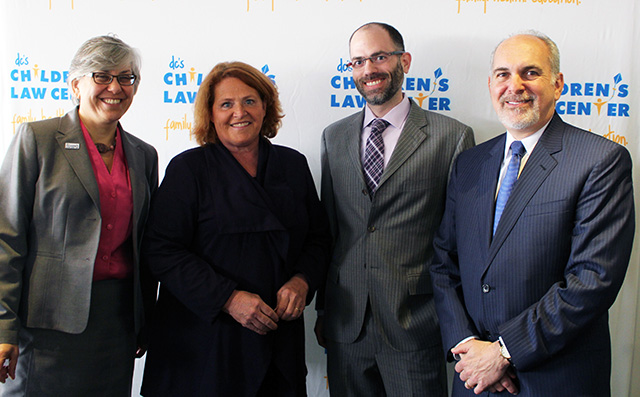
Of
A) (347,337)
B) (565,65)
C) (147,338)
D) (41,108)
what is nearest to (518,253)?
(347,337)

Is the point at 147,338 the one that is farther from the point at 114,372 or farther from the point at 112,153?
the point at 112,153

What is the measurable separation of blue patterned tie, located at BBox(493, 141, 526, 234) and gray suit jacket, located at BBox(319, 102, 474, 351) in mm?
323

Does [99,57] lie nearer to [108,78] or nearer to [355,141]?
[108,78]

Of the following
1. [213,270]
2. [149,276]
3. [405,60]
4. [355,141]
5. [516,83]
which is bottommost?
[149,276]

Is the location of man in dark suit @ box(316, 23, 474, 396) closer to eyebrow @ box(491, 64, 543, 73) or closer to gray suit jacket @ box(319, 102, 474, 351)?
A: gray suit jacket @ box(319, 102, 474, 351)

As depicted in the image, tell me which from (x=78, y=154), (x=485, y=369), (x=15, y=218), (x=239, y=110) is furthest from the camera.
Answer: (x=239, y=110)

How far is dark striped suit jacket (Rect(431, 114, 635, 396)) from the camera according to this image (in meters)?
1.45

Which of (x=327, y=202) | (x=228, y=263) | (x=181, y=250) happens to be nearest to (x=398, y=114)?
(x=327, y=202)

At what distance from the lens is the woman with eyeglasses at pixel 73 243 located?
169 cm

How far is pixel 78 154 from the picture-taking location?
1.77 metres

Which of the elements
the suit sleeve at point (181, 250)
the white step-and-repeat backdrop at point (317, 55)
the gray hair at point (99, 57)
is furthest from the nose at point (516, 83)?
the gray hair at point (99, 57)

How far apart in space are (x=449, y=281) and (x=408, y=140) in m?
0.56

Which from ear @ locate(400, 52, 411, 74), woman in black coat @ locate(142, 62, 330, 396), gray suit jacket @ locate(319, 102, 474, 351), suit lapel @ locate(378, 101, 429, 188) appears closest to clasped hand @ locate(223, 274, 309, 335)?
woman in black coat @ locate(142, 62, 330, 396)

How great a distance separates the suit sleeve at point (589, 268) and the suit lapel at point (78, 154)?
148 centimetres
